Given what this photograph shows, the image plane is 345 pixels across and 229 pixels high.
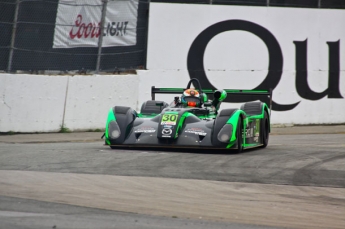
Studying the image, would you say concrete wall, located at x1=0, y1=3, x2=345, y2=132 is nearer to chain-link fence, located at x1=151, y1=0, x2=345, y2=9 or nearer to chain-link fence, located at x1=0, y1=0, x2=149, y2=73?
chain-link fence, located at x1=151, y1=0, x2=345, y2=9

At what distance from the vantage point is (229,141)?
11617 millimetres

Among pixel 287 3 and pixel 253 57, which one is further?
pixel 287 3

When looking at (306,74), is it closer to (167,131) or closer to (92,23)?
(92,23)

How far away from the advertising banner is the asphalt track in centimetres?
612

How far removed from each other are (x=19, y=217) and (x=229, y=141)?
5881 mm

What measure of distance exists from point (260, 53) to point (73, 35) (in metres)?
5.15

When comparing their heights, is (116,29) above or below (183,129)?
above

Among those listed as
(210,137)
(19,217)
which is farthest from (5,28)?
(19,217)

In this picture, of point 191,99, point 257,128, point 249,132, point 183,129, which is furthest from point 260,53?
point 183,129

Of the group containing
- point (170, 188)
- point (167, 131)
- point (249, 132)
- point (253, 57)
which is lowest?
point (170, 188)

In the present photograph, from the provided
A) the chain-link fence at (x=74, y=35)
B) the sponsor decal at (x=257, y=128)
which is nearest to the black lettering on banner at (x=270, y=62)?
the chain-link fence at (x=74, y=35)

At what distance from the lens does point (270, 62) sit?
754 inches

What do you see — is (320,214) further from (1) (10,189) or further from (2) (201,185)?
(1) (10,189)

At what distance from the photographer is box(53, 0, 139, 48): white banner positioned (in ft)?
57.7
